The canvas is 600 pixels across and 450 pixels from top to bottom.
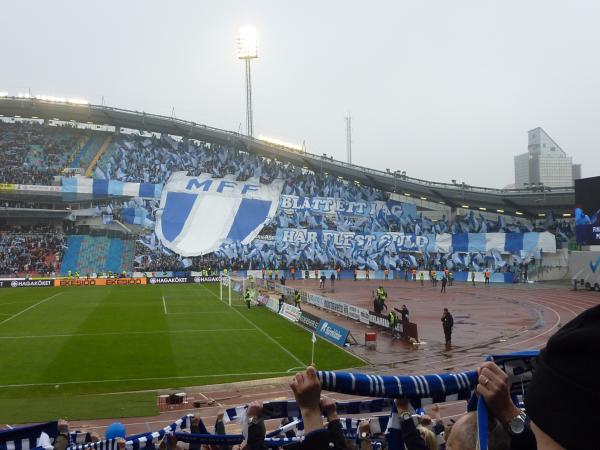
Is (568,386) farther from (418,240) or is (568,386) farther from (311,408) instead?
(418,240)

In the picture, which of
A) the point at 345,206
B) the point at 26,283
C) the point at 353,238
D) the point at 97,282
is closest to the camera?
the point at 26,283

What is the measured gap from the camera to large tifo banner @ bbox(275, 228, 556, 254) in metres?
66.1

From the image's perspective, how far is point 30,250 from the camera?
64250 mm

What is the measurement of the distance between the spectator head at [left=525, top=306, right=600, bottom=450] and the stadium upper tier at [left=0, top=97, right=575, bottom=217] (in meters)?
68.7

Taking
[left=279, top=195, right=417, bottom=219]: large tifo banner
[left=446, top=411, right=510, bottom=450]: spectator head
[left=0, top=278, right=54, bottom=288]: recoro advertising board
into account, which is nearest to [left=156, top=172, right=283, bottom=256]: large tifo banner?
[left=279, top=195, right=417, bottom=219]: large tifo banner

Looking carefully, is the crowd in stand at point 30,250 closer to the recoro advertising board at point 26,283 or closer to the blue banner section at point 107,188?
the blue banner section at point 107,188

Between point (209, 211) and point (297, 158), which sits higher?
point (297, 158)

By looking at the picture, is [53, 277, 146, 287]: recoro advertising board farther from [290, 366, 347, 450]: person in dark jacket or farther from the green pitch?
[290, 366, 347, 450]: person in dark jacket

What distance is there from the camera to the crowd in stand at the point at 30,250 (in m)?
61.1

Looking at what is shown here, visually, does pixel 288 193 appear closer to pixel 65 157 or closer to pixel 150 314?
pixel 65 157

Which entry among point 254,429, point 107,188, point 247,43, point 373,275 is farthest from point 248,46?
point 254,429

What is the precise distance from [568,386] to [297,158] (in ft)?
257

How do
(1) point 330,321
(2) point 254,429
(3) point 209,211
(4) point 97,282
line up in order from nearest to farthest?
(2) point 254,429, (1) point 330,321, (4) point 97,282, (3) point 209,211

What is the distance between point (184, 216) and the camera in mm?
72000
